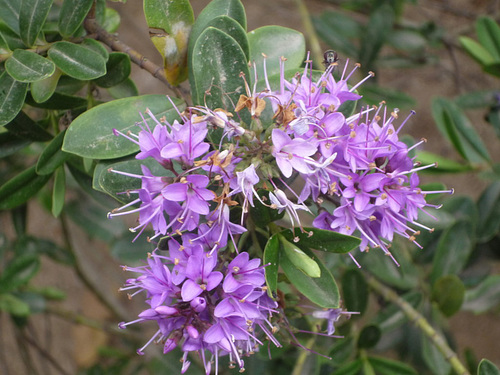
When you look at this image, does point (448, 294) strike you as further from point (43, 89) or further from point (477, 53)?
point (43, 89)

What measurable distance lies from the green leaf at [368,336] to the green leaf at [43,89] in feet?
4.57

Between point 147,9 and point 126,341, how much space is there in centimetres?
249

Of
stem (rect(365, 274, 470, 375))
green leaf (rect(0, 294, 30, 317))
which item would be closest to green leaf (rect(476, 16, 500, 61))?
stem (rect(365, 274, 470, 375))

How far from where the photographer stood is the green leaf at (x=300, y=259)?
1.22 metres

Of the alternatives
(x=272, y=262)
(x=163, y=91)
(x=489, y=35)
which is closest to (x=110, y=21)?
(x=272, y=262)

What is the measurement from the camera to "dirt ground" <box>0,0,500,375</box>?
404 centimetres

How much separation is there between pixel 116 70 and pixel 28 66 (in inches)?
9.7

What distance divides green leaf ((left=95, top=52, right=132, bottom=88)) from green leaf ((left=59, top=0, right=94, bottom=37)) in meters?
0.14

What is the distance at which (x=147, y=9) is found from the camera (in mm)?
1413

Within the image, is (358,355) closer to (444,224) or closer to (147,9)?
(444,224)

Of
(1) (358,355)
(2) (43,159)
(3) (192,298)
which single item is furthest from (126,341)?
(3) (192,298)

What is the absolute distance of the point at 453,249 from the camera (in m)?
2.17

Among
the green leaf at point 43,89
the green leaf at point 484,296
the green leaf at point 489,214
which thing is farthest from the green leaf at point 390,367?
the green leaf at point 43,89

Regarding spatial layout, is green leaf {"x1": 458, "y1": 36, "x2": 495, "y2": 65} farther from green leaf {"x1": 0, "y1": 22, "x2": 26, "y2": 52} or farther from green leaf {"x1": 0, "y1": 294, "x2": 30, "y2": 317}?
green leaf {"x1": 0, "y1": 294, "x2": 30, "y2": 317}
